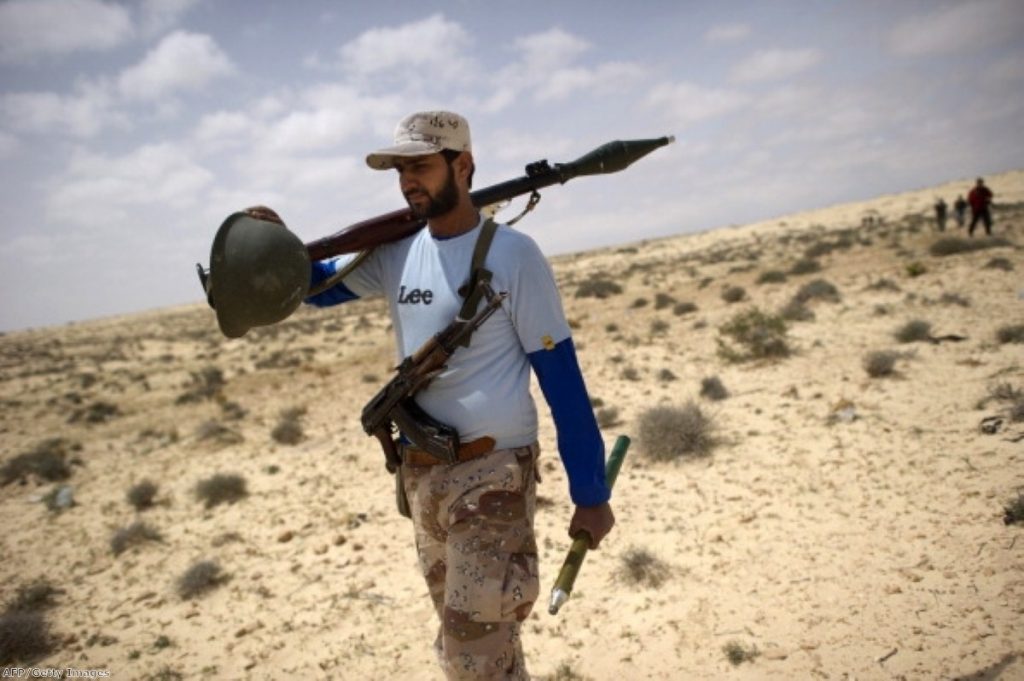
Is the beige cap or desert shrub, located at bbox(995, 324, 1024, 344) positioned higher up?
the beige cap

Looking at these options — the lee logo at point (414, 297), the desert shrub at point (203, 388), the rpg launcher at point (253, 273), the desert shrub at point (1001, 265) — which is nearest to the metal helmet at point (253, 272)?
the rpg launcher at point (253, 273)

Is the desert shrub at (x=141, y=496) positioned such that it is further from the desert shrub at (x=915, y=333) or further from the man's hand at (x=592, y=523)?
the desert shrub at (x=915, y=333)

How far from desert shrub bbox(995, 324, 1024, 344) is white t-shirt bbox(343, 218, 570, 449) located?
26.1 ft

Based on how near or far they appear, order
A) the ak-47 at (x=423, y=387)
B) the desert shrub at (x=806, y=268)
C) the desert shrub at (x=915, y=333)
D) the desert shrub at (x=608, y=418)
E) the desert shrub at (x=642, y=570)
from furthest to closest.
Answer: the desert shrub at (x=806, y=268), the desert shrub at (x=915, y=333), the desert shrub at (x=608, y=418), the desert shrub at (x=642, y=570), the ak-47 at (x=423, y=387)

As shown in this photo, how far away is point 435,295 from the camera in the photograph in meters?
2.01

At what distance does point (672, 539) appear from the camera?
442 cm

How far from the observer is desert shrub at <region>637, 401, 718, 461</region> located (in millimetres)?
5918

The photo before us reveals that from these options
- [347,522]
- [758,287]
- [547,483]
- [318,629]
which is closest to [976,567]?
[547,483]

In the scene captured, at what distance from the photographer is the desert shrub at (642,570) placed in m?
3.90

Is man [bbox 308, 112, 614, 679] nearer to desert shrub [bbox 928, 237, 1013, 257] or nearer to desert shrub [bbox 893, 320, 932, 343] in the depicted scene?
desert shrub [bbox 893, 320, 932, 343]

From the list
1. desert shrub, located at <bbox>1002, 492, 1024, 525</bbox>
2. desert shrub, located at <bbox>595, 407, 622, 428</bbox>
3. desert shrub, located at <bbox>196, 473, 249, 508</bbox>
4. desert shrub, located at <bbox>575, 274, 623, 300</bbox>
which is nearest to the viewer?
desert shrub, located at <bbox>1002, 492, 1024, 525</bbox>

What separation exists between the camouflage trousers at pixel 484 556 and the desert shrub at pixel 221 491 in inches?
226

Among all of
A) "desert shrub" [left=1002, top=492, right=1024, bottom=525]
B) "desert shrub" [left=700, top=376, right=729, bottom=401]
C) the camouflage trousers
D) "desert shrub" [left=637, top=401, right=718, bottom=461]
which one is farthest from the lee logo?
"desert shrub" [left=700, top=376, right=729, bottom=401]

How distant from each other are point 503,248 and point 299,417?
9.24m
